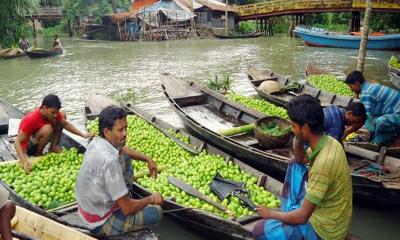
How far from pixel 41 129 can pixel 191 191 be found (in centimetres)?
235

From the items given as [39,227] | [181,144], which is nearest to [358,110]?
[181,144]

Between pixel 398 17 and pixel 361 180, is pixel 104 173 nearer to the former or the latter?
pixel 361 180

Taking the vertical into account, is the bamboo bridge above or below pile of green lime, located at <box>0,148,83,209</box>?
above

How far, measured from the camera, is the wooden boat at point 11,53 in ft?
63.5

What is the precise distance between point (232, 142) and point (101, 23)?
98.4ft

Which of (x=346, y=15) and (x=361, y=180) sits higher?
(x=346, y=15)

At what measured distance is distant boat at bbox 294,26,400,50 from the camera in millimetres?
19847

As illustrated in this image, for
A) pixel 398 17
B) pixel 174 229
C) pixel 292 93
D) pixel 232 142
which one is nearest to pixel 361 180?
pixel 232 142

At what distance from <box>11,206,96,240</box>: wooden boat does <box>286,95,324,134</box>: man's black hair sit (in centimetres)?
208

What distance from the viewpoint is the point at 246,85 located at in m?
13.0

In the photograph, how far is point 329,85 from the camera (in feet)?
31.4

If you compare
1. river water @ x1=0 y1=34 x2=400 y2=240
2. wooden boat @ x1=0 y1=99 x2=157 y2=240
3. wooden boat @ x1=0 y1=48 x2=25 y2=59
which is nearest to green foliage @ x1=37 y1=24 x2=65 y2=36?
river water @ x1=0 y1=34 x2=400 y2=240

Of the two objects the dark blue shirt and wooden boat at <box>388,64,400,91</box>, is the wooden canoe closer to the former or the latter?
the dark blue shirt

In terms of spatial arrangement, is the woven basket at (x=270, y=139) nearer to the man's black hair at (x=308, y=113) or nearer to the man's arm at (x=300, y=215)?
the man's arm at (x=300, y=215)
